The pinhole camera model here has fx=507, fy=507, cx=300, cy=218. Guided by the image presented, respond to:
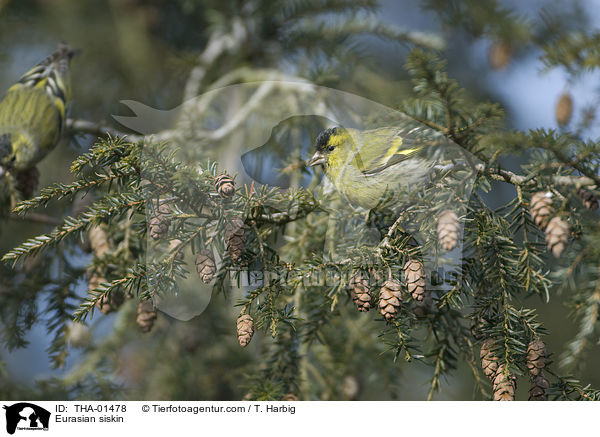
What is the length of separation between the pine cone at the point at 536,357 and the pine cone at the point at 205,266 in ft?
2.32

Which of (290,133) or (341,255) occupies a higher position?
(290,133)

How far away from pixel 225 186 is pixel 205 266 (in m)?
0.17

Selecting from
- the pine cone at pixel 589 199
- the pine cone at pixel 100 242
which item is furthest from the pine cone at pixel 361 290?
the pine cone at pixel 100 242

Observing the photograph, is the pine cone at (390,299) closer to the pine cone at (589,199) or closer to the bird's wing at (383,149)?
the bird's wing at (383,149)

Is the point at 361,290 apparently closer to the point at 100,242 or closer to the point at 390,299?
the point at 390,299

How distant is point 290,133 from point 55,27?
1867 millimetres

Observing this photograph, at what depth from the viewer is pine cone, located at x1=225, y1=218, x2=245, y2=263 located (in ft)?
3.63

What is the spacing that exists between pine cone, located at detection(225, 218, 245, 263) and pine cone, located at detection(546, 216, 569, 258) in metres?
0.64

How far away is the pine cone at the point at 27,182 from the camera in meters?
1.70

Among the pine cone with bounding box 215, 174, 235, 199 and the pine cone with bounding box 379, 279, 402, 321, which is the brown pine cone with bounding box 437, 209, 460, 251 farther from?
the pine cone with bounding box 215, 174, 235, 199
